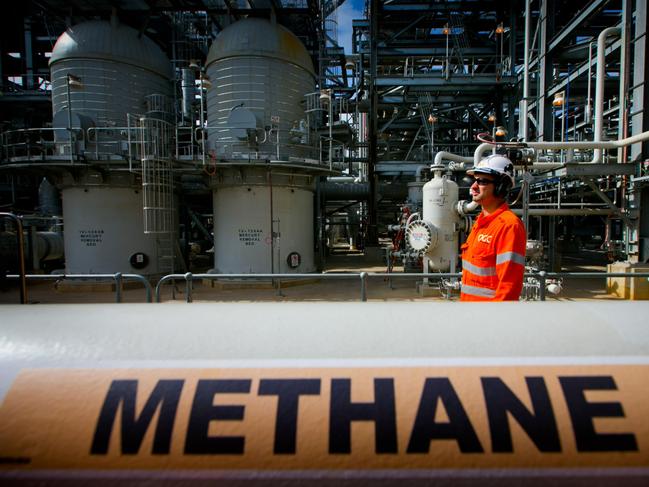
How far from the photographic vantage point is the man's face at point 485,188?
2883mm

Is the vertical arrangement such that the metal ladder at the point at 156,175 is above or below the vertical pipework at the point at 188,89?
below

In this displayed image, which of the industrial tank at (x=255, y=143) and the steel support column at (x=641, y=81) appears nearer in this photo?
the steel support column at (x=641, y=81)

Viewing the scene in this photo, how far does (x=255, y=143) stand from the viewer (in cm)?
1120

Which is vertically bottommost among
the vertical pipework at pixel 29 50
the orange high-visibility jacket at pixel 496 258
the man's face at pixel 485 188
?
the orange high-visibility jacket at pixel 496 258

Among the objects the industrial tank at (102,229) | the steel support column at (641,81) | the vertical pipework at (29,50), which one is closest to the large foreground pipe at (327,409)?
the steel support column at (641,81)

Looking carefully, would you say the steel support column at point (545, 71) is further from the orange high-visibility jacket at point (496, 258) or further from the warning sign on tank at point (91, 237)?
the warning sign on tank at point (91, 237)

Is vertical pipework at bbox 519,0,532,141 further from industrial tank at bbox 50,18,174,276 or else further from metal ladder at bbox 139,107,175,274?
industrial tank at bbox 50,18,174,276

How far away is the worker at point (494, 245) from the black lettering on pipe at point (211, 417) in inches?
80.7

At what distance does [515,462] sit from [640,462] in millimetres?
418

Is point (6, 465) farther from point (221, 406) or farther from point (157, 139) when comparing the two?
point (157, 139)

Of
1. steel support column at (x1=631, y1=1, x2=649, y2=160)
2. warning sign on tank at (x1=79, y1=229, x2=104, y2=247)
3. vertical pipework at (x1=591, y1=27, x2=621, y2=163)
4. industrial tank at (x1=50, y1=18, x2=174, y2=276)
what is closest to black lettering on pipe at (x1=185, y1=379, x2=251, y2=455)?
industrial tank at (x1=50, y1=18, x2=174, y2=276)

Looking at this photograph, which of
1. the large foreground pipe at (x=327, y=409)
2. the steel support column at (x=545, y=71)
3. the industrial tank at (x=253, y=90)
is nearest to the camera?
the large foreground pipe at (x=327, y=409)

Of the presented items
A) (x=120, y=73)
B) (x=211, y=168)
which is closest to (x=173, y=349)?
(x=211, y=168)

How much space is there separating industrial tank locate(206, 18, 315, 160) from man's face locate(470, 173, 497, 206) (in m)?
8.90
